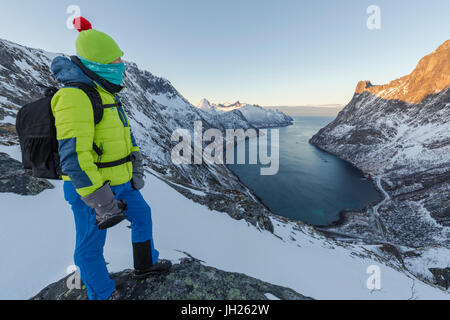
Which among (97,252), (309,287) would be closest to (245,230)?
(309,287)

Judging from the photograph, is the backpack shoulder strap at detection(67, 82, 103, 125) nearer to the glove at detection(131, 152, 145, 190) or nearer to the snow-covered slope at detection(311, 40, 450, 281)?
the glove at detection(131, 152, 145, 190)

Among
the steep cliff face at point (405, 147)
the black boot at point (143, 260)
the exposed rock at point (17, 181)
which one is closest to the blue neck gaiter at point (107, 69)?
the black boot at point (143, 260)

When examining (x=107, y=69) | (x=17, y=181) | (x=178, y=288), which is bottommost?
(x=178, y=288)

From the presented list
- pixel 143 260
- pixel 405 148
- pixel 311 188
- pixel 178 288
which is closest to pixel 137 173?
pixel 143 260

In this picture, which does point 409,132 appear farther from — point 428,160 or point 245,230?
point 245,230

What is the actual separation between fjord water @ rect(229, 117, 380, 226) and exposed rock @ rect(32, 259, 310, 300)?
47349mm

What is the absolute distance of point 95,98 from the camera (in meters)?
2.24

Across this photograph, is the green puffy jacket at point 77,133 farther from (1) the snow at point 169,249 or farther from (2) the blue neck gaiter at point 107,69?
(1) the snow at point 169,249

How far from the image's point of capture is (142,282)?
10.0 feet

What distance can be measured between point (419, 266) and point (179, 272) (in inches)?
1491

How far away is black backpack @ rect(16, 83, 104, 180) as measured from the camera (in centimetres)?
204

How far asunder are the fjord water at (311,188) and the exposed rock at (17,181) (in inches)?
1914

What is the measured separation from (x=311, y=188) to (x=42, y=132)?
69.5 metres
